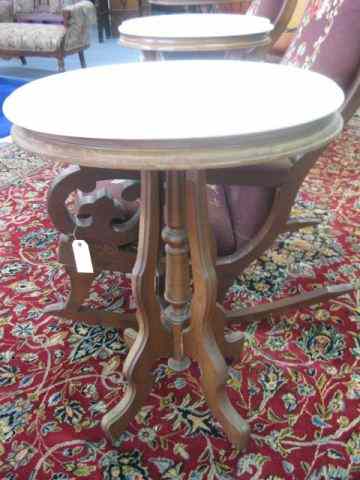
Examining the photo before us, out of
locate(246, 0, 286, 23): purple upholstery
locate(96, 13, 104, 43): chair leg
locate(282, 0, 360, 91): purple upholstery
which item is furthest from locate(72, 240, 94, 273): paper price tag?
locate(96, 13, 104, 43): chair leg

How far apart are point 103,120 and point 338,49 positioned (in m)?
0.65

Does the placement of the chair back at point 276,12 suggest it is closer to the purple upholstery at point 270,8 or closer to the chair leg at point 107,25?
the purple upholstery at point 270,8

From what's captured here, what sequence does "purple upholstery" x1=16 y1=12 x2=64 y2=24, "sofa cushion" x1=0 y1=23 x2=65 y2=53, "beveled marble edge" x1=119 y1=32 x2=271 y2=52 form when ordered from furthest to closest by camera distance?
1. "purple upholstery" x1=16 y1=12 x2=64 y2=24
2. "sofa cushion" x1=0 y1=23 x2=65 y2=53
3. "beveled marble edge" x1=119 y1=32 x2=271 y2=52

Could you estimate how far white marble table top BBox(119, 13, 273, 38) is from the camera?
162cm

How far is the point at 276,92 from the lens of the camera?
758 millimetres

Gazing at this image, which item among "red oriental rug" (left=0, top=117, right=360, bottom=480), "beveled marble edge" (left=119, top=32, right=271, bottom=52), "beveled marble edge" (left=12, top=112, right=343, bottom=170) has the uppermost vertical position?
"beveled marble edge" (left=12, top=112, right=343, bottom=170)

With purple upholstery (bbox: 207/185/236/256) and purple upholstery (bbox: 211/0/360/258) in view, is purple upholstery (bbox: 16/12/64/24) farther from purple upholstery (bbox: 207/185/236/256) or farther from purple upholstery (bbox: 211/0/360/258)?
purple upholstery (bbox: 207/185/236/256)

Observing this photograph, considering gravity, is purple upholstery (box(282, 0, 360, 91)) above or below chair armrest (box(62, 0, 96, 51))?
above

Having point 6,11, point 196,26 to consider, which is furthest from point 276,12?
point 6,11

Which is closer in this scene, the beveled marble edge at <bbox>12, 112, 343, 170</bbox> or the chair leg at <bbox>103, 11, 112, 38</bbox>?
the beveled marble edge at <bbox>12, 112, 343, 170</bbox>

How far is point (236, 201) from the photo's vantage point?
1.21 meters

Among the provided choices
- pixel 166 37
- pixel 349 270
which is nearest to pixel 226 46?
pixel 166 37

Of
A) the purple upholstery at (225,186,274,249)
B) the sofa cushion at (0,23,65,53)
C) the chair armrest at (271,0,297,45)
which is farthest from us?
the sofa cushion at (0,23,65,53)

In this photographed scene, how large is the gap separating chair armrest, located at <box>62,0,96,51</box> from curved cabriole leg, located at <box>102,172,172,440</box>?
3.54 meters
